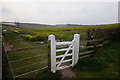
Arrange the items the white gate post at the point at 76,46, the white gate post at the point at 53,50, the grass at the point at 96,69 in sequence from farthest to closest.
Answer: the white gate post at the point at 76,46
the grass at the point at 96,69
the white gate post at the point at 53,50

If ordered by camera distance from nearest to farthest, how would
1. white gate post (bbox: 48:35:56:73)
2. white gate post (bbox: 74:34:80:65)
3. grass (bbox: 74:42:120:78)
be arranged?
white gate post (bbox: 48:35:56:73)
grass (bbox: 74:42:120:78)
white gate post (bbox: 74:34:80:65)

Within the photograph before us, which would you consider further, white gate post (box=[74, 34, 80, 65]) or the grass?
white gate post (box=[74, 34, 80, 65])

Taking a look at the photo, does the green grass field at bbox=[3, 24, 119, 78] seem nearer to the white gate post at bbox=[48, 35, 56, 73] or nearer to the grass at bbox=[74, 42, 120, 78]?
the grass at bbox=[74, 42, 120, 78]

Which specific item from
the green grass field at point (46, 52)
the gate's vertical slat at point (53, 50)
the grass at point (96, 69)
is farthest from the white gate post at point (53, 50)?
the grass at point (96, 69)

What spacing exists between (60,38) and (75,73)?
4.00m

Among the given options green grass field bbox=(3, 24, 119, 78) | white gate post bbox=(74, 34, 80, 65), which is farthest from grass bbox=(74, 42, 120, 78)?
white gate post bbox=(74, 34, 80, 65)

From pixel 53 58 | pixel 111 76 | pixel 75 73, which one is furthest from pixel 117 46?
pixel 53 58

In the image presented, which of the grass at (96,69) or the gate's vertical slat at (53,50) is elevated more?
the gate's vertical slat at (53,50)

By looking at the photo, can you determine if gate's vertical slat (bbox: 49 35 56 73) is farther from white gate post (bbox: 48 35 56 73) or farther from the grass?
the grass

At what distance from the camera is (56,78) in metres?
2.94

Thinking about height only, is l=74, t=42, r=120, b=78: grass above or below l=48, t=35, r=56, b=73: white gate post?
below

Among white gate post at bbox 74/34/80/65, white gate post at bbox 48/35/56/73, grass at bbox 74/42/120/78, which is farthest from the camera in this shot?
white gate post at bbox 74/34/80/65

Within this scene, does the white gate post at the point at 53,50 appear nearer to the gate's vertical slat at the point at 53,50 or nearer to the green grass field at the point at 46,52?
the gate's vertical slat at the point at 53,50

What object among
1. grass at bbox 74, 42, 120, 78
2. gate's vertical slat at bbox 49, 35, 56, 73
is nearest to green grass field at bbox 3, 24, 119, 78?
grass at bbox 74, 42, 120, 78
